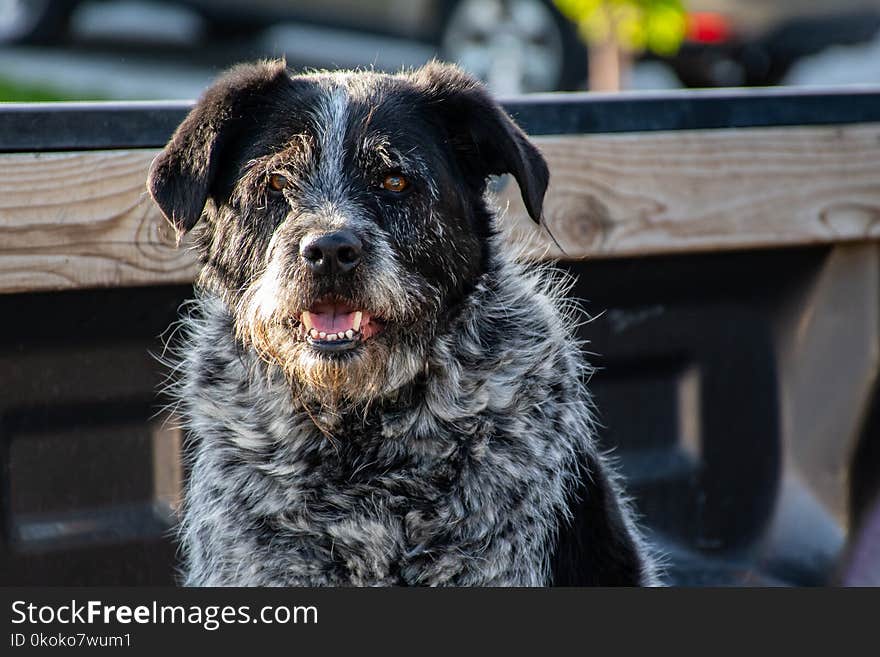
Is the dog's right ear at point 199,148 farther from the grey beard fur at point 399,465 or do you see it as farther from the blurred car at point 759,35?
the blurred car at point 759,35

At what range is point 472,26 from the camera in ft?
33.7

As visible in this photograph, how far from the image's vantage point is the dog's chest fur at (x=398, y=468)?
2.90 meters

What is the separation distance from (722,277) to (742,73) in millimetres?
8520

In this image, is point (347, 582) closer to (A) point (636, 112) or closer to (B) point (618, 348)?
(B) point (618, 348)

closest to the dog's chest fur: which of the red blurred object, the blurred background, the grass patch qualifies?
the grass patch

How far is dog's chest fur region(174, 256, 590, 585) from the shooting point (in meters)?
2.90

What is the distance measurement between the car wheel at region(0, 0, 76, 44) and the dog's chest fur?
24.0 feet

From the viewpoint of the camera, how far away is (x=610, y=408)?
3639 mm

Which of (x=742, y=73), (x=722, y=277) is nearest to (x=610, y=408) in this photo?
(x=722, y=277)

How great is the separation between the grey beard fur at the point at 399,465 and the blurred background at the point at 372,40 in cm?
591

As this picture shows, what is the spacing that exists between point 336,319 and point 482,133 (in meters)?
0.58

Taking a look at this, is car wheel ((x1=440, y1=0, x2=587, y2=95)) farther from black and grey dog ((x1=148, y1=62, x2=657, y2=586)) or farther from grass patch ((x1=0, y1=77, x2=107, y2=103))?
black and grey dog ((x1=148, y1=62, x2=657, y2=586))

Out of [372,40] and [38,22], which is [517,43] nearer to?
[372,40]

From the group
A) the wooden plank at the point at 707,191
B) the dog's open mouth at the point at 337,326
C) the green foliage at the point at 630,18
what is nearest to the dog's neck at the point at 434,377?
the dog's open mouth at the point at 337,326
